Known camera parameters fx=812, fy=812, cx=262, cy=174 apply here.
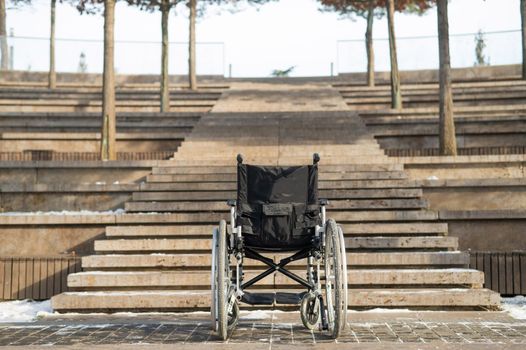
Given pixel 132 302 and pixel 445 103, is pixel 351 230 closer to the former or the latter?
pixel 132 302

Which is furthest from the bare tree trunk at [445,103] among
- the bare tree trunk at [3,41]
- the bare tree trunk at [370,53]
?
the bare tree trunk at [3,41]

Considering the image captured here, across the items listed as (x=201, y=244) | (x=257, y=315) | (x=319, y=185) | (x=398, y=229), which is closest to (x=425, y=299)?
(x=257, y=315)

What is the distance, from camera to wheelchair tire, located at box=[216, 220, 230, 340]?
648cm

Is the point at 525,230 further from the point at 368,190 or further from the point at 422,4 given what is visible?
the point at 422,4

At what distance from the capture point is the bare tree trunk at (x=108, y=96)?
16266 mm

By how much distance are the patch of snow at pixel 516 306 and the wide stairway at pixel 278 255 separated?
0.80 ft

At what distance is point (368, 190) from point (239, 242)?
639cm

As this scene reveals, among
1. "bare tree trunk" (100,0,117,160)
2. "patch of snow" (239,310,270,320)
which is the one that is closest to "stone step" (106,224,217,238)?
"patch of snow" (239,310,270,320)

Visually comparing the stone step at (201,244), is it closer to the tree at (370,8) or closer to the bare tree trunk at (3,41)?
the tree at (370,8)

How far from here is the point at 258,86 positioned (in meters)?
30.2

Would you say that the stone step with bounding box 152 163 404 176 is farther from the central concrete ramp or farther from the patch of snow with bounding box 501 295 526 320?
the patch of snow with bounding box 501 295 526 320

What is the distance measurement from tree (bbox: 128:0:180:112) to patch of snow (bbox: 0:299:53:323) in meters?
12.2

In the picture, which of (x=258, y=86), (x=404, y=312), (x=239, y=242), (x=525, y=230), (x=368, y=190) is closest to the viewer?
(x=239, y=242)

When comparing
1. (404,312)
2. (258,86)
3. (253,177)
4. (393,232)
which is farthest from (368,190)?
(258,86)
